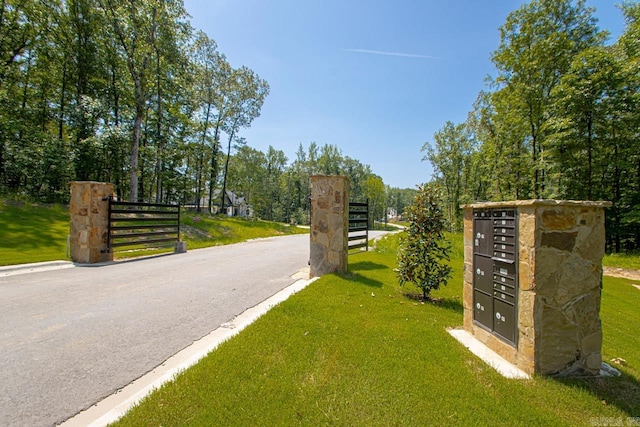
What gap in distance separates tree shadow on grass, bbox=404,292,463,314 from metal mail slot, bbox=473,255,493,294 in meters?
1.53

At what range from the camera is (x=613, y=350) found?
3.58 meters

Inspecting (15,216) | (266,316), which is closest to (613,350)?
(266,316)

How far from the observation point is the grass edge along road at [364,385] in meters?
1.99

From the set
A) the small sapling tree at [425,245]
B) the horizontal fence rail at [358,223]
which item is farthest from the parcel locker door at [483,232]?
the horizontal fence rail at [358,223]

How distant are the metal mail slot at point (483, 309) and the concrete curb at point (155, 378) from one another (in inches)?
109

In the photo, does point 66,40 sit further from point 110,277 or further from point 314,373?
point 314,373

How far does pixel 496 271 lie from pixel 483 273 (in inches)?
9.2

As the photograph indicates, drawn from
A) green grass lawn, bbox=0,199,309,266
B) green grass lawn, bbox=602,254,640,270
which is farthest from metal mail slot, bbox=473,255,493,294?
green grass lawn, bbox=602,254,640,270

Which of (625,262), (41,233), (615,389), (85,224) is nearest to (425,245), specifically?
(615,389)

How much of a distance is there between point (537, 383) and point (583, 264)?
1.18 m

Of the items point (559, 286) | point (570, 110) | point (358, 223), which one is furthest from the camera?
point (570, 110)

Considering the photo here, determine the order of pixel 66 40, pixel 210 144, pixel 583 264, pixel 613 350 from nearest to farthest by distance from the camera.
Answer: pixel 583 264, pixel 613 350, pixel 66 40, pixel 210 144

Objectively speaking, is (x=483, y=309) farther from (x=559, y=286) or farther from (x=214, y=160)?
(x=214, y=160)

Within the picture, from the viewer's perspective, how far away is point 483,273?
129 inches
